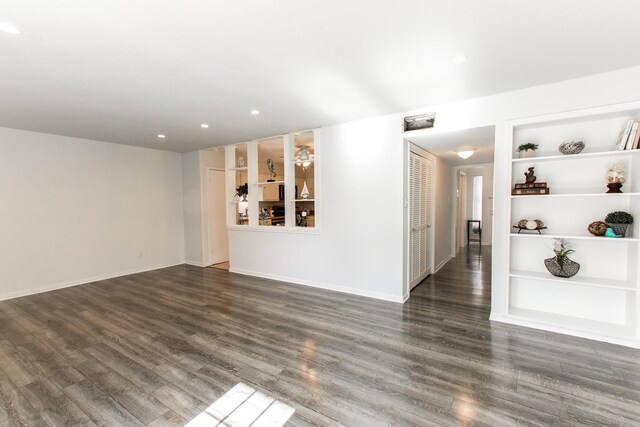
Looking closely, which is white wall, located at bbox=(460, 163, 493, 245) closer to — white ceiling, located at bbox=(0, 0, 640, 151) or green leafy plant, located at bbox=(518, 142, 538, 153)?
green leafy plant, located at bbox=(518, 142, 538, 153)

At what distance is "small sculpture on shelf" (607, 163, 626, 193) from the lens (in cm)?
261

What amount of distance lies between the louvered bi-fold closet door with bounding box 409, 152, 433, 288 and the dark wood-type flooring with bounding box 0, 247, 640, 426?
2.26 ft

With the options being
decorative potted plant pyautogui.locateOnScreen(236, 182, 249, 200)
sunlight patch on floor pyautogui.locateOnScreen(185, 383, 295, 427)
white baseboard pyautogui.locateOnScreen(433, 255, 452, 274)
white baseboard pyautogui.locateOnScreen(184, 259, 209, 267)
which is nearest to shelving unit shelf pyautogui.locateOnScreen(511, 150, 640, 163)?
white baseboard pyautogui.locateOnScreen(433, 255, 452, 274)

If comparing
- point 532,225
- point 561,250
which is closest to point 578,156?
point 532,225

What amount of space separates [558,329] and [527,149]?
184 cm

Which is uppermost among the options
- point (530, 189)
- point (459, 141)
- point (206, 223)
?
point (459, 141)

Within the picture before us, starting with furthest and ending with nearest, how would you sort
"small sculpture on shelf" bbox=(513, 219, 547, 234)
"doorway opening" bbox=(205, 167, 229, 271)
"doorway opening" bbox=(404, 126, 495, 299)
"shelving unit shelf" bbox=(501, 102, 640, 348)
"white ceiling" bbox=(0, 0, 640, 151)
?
"doorway opening" bbox=(205, 167, 229, 271) < "doorway opening" bbox=(404, 126, 495, 299) < "small sculpture on shelf" bbox=(513, 219, 547, 234) < "shelving unit shelf" bbox=(501, 102, 640, 348) < "white ceiling" bbox=(0, 0, 640, 151)

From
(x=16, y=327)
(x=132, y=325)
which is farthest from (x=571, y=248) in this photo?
(x=16, y=327)

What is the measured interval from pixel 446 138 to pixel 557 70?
4.34 feet

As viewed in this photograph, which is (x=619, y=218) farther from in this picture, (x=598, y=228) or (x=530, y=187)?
(x=530, y=187)

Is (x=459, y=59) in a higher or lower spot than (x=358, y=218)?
higher

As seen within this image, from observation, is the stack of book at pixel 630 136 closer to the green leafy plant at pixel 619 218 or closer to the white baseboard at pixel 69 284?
the green leafy plant at pixel 619 218

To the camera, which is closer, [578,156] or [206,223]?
[578,156]

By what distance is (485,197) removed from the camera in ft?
28.3
